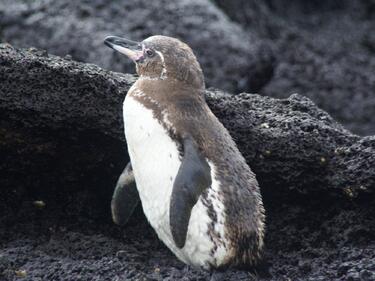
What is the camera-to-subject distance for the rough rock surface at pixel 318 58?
8797mm

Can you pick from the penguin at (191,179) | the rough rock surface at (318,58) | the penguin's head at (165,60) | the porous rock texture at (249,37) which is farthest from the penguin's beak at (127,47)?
the rough rock surface at (318,58)

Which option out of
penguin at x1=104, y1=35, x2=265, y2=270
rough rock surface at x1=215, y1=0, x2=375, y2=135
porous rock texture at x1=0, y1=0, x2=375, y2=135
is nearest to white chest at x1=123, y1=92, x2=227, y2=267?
penguin at x1=104, y1=35, x2=265, y2=270

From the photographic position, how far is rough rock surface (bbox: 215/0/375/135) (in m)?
8.80

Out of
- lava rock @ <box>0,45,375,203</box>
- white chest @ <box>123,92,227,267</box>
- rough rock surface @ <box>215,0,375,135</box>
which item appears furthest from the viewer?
rough rock surface @ <box>215,0,375,135</box>

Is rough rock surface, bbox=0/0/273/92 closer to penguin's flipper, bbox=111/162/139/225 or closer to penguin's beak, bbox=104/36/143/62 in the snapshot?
penguin's beak, bbox=104/36/143/62

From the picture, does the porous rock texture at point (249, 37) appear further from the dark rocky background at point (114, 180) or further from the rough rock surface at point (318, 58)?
the dark rocky background at point (114, 180)

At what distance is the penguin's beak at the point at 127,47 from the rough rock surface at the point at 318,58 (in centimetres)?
388

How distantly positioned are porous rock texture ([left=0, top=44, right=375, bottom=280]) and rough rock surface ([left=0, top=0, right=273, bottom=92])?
2702mm

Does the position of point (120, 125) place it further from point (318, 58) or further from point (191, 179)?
point (318, 58)

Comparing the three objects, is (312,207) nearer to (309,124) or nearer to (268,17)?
(309,124)

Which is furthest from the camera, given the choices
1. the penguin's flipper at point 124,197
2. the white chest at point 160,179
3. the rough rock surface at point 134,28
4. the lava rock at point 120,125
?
the rough rock surface at point 134,28

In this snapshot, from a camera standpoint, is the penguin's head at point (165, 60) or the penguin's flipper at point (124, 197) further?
the penguin's flipper at point (124, 197)

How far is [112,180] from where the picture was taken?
5.02m

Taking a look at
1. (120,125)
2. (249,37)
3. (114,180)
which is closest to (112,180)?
(114,180)
